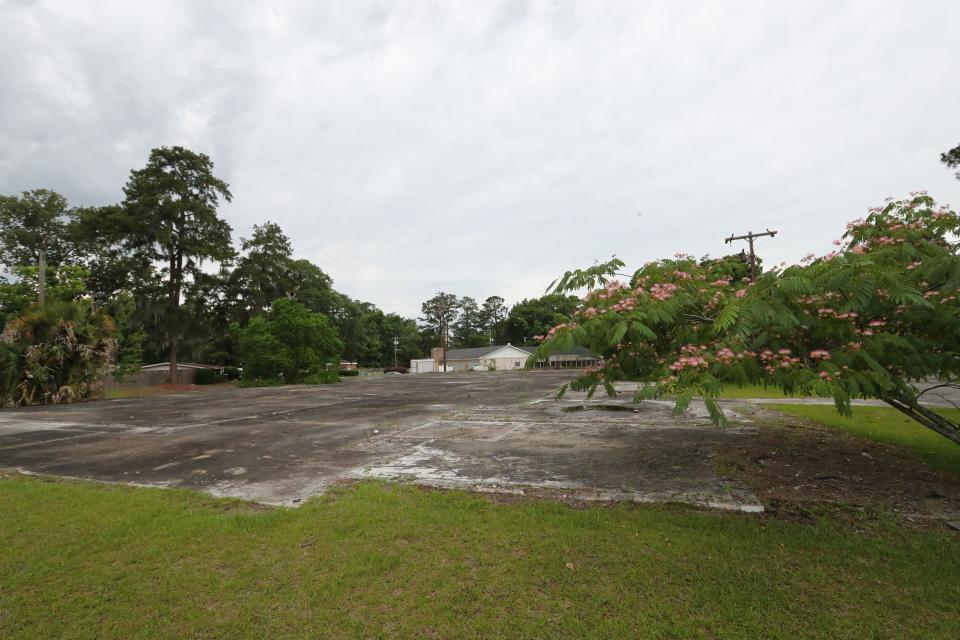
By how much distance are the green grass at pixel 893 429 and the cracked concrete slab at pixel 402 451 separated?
78.5 inches

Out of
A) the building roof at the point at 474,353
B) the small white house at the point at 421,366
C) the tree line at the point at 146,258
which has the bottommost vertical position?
the small white house at the point at 421,366

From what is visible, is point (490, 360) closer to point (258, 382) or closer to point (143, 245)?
point (258, 382)

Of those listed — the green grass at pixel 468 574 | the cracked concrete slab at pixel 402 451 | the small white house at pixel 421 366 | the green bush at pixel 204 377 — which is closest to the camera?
the green grass at pixel 468 574

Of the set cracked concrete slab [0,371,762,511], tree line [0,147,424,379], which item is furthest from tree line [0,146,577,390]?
cracked concrete slab [0,371,762,511]

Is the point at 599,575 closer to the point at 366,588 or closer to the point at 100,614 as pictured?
the point at 366,588

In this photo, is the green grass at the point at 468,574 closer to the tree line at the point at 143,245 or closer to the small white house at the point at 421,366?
the tree line at the point at 143,245

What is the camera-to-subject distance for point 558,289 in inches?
205

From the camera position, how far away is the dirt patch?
4.70 meters

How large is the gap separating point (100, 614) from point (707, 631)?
394 centimetres

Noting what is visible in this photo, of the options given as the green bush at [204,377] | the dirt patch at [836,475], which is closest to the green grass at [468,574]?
the dirt patch at [836,475]

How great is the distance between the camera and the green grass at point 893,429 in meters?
6.51

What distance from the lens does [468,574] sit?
334cm

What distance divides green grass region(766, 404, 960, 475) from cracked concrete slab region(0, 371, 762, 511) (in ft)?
6.54

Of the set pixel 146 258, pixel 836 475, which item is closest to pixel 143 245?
pixel 146 258
